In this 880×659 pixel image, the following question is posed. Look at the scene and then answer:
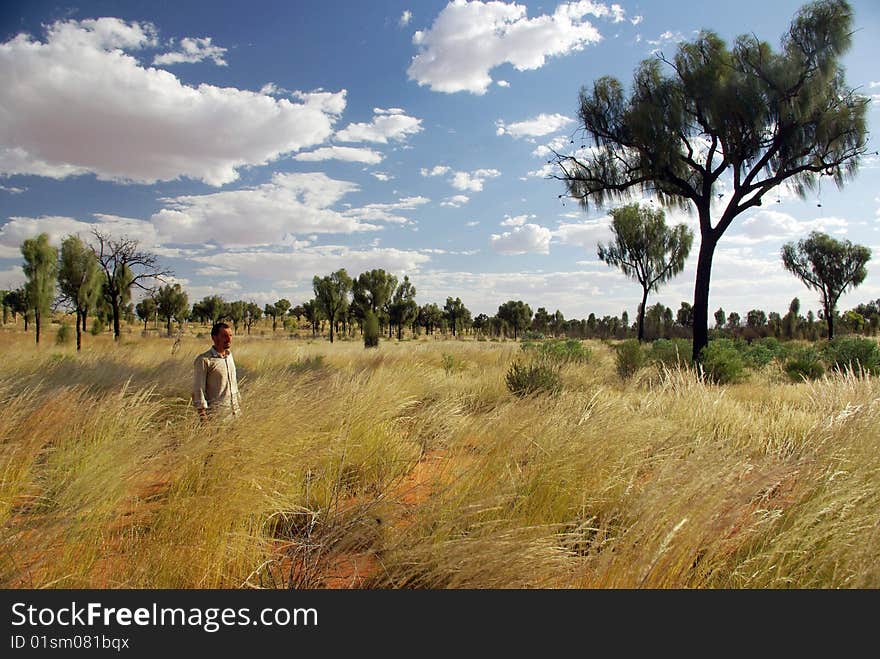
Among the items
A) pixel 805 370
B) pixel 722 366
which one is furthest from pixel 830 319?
pixel 722 366

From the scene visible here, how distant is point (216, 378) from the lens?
4660 millimetres

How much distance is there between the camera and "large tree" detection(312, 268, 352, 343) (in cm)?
5451

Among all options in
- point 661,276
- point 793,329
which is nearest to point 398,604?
point 661,276

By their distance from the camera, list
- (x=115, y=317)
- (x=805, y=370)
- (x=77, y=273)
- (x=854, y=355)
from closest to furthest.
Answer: (x=805, y=370) → (x=854, y=355) → (x=115, y=317) → (x=77, y=273)

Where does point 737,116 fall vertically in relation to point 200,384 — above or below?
above

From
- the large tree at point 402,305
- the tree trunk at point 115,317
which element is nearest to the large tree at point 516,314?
the large tree at point 402,305

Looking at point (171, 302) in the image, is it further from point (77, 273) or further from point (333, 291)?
point (77, 273)

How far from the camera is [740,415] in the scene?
5.32 meters

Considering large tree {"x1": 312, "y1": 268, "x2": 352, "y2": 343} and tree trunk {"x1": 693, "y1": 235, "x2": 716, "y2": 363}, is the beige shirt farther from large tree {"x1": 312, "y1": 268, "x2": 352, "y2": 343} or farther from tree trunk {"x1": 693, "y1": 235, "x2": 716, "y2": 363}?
large tree {"x1": 312, "y1": 268, "x2": 352, "y2": 343}

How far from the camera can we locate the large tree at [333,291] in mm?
54509

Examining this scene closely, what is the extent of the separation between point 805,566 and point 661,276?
37.4m

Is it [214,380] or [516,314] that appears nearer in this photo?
[214,380]

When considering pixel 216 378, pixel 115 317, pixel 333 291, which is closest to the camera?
pixel 216 378

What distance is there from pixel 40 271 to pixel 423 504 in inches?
1369
